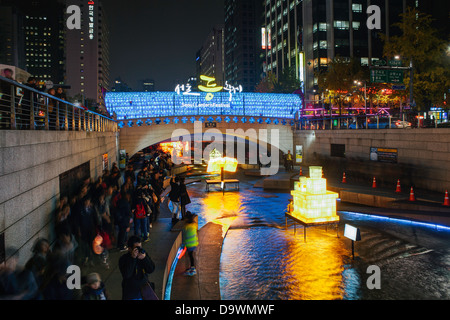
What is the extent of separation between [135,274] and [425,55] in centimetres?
2635

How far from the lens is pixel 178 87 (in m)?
36.9

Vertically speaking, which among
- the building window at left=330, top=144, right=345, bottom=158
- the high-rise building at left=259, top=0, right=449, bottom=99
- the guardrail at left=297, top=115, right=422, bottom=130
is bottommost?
the building window at left=330, top=144, right=345, bottom=158

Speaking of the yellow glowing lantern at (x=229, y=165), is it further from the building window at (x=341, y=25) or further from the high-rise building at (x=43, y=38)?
the high-rise building at (x=43, y=38)

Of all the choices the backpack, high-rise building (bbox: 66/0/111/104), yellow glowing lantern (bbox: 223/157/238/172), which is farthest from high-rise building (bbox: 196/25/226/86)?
the backpack

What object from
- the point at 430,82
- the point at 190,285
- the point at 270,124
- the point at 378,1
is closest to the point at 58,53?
the point at 378,1

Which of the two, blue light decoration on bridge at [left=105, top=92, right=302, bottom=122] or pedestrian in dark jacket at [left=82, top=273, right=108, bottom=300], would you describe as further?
blue light decoration on bridge at [left=105, top=92, right=302, bottom=122]

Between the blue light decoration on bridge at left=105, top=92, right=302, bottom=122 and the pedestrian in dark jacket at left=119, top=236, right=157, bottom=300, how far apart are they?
3295 cm

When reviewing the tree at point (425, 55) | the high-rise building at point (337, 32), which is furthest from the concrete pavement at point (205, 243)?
the high-rise building at point (337, 32)

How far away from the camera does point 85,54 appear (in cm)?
12125

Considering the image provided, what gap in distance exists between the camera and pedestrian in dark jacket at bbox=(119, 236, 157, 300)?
529cm

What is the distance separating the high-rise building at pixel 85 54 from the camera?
393 feet

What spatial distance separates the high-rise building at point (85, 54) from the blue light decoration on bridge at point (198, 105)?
294 ft

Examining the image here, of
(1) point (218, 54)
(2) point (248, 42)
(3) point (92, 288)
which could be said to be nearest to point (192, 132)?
(3) point (92, 288)

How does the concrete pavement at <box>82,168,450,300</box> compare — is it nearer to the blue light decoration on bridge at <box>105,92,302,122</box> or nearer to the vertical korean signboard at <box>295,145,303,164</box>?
the vertical korean signboard at <box>295,145,303,164</box>
